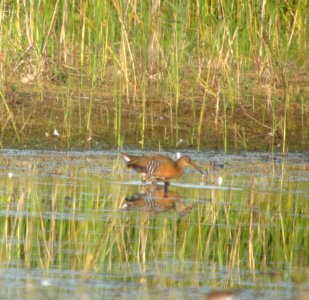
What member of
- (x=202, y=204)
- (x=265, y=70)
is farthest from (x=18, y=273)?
(x=265, y=70)

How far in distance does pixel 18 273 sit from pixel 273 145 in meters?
6.82

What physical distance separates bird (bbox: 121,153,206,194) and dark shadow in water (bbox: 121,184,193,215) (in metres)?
0.30

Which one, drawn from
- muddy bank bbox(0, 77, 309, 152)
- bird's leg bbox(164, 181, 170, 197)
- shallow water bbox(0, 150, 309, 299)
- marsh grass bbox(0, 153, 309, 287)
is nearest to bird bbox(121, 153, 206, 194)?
bird's leg bbox(164, 181, 170, 197)

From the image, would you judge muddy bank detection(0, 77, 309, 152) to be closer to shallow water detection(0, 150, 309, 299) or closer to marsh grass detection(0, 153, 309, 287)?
shallow water detection(0, 150, 309, 299)

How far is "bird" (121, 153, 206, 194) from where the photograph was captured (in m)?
10.7

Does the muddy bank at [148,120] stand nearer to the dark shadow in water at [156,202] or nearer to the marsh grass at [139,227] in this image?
the marsh grass at [139,227]

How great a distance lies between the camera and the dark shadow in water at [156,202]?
916 cm

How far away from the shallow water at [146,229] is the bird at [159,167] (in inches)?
4.6

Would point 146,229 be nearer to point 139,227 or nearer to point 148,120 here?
point 139,227

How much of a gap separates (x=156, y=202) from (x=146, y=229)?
1.37 m

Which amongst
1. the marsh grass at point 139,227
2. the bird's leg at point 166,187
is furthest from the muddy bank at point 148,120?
the bird's leg at point 166,187

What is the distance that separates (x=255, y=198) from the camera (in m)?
9.85

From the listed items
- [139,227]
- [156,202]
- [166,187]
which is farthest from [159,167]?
[139,227]

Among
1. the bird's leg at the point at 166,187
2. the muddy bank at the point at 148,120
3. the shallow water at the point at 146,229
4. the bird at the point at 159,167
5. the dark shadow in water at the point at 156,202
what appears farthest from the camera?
the muddy bank at the point at 148,120
